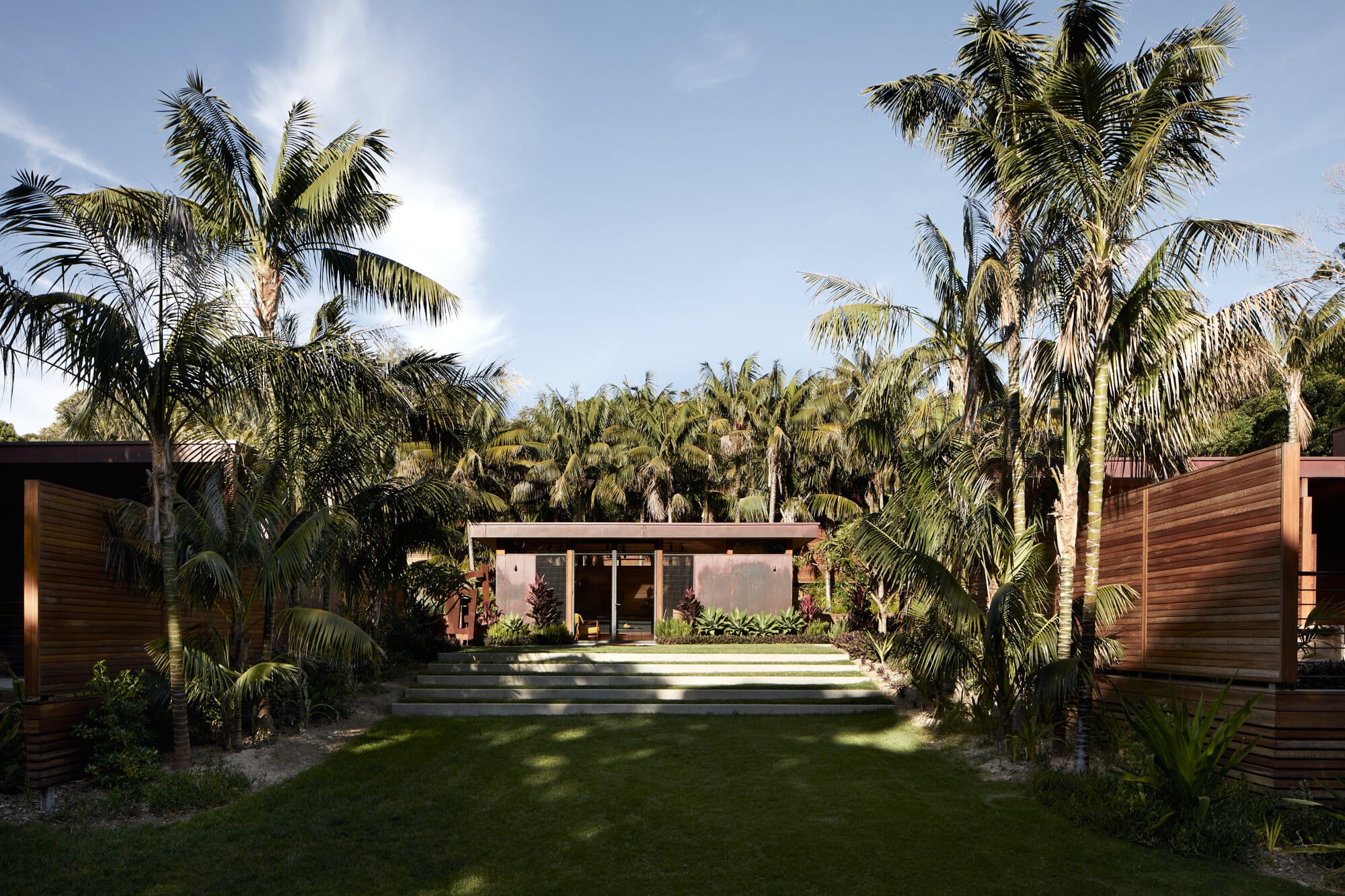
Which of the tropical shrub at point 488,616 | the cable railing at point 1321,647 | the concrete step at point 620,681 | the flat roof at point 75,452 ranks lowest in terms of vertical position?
the concrete step at point 620,681

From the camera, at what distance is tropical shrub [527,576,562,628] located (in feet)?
56.9

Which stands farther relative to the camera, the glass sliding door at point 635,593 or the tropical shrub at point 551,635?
the glass sliding door at point 635,593

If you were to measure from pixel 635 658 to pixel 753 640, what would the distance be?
3614 millimetres

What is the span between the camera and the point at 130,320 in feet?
25.1

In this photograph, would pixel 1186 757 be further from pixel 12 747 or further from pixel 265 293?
pixel 265 293

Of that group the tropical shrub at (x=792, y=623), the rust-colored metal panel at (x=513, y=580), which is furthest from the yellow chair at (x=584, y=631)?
the tropical shrub at (x=792, y=623)

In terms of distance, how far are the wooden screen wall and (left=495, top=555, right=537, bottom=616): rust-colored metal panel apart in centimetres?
1177

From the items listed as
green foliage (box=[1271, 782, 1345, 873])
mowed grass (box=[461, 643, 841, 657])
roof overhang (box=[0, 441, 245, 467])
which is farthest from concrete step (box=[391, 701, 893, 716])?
green foliage (box=[1271, 782, 1345, 873])

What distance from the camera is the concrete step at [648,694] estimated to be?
478 inches

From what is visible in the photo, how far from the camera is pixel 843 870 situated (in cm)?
609

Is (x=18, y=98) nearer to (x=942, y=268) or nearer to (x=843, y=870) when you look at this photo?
(x=942, y=268)

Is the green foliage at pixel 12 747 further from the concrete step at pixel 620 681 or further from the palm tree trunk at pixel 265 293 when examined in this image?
the concrete step at pixel 620 681

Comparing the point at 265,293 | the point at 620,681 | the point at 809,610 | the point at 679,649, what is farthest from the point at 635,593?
the point at 265,293

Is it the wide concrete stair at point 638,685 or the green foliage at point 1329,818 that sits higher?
the green foliage at point 1329,818
